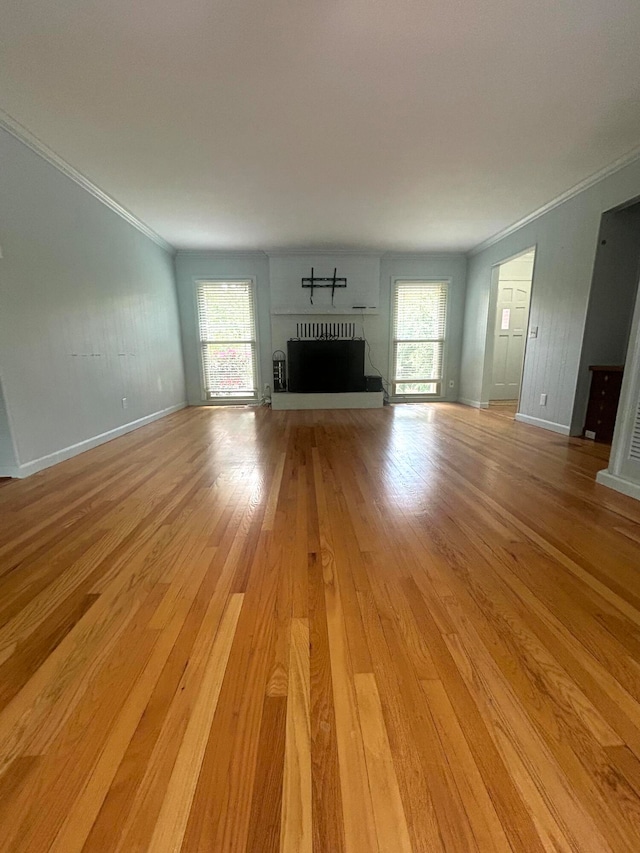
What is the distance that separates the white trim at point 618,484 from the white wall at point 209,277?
16.7ft

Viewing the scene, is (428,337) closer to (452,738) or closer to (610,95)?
(610,95)

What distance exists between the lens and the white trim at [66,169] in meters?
2.45

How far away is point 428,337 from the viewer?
6355 mm

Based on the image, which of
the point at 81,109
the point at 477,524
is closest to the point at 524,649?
the point at 477,524

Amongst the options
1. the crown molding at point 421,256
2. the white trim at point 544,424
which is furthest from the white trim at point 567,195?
the white trim at point 544,424

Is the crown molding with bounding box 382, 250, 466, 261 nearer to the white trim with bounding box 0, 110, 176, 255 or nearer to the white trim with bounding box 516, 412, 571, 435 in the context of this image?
the white trim with bounding box 516, 412, 571, 435

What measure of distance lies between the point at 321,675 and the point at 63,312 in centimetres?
353

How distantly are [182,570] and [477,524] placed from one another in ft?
4.76

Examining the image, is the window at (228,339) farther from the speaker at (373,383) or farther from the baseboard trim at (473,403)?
the baseboard trim at (473,403)

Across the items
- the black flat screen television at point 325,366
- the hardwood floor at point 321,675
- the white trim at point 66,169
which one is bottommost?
the hardwood floor at point 321,675

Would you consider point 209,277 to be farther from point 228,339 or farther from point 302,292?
point 302,292

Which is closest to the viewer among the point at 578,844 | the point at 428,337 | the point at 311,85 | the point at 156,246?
the point at 578,844

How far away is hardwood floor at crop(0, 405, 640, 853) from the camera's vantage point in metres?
0.64

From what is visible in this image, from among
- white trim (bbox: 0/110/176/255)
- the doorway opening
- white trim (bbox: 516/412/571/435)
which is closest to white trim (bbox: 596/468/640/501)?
white trim (bbox: 516/412/571/435)
